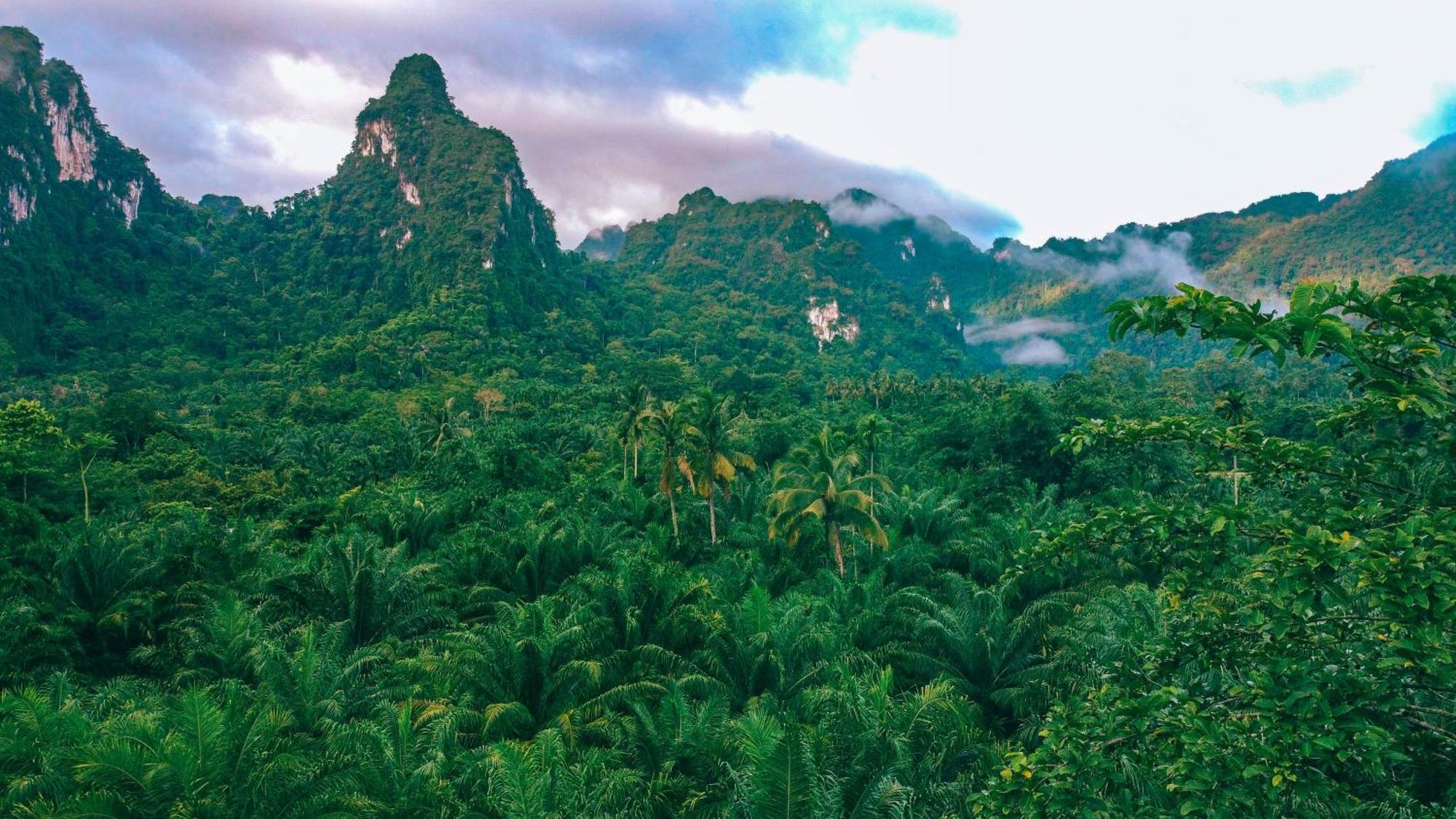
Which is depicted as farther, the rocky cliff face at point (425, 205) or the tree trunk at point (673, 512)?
the rocky cliff face at point (425, 205)

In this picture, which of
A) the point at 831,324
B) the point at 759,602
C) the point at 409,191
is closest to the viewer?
the point at 759,602

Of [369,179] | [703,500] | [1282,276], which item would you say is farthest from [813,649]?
[1282,276]

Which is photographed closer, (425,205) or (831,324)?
(425,205)

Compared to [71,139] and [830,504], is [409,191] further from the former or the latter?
[830,504]

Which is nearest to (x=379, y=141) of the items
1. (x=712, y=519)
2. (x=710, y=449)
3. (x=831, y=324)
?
(x=831, y=324)

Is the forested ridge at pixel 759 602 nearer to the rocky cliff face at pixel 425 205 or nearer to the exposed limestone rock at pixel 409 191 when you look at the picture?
the rocky cliff face at pixel 425 205

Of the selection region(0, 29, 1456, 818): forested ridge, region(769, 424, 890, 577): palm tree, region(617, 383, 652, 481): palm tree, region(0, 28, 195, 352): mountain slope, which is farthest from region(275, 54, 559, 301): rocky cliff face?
region(769, 424, 890, 577): palm tree

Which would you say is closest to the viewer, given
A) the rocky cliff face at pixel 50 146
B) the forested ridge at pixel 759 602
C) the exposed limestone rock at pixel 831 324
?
the forested ridge at pixel 759 602

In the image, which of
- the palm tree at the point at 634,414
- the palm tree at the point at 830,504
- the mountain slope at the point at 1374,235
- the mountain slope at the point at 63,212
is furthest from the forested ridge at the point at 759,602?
the mountain slope at the point at 1374,235
